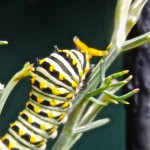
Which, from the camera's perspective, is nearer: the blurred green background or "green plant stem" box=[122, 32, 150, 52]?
"green plant stem" box=[122, 32, 150, 52]

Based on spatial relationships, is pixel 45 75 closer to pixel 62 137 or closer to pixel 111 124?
pixel 62 137

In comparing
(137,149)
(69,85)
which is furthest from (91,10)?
(69,85)

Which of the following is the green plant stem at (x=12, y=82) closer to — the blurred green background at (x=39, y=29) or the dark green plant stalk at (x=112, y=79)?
the dark green plant stalk at (x=112, y=79)

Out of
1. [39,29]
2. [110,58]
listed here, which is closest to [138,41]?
[110,58]

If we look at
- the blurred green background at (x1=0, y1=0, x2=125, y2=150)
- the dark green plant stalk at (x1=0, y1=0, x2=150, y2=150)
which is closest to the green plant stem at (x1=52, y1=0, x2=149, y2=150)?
the dark green plant stalk at (x1=0, y1=0, x2=150, y2=150)

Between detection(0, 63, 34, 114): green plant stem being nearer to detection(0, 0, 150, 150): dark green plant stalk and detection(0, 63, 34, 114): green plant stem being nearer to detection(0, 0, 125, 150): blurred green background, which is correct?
detection(0, 0, 150, 150): dark green plant stalk
